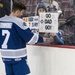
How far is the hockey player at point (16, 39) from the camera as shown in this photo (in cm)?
315

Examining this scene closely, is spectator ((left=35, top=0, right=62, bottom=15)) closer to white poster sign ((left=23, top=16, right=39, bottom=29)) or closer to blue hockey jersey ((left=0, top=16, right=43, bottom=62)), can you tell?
white poster sign ((left=23, top=16, right=39, bottom=29))

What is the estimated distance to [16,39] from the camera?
3164 millimetres

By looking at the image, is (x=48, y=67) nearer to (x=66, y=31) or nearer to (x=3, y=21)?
(x=66, y=31)

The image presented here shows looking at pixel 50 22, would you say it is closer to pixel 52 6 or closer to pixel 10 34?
pixel 52 6

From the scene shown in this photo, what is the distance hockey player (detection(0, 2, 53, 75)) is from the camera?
3154mm

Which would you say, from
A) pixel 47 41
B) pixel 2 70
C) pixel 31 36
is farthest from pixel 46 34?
pixel 2 70

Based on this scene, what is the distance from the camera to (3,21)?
3.23 m

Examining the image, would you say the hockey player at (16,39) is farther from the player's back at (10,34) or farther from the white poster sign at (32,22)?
the white poster sign at (32,22)

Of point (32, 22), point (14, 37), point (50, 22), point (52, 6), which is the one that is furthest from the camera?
point (32, 22)

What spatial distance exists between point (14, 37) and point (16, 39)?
1.2 inches

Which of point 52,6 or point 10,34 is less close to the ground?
point 52,6

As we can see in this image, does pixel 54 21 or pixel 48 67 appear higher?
pixel 54 21

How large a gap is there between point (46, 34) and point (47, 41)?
10 centimetres

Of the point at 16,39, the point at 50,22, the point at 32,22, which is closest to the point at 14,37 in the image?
the point at 16,39
